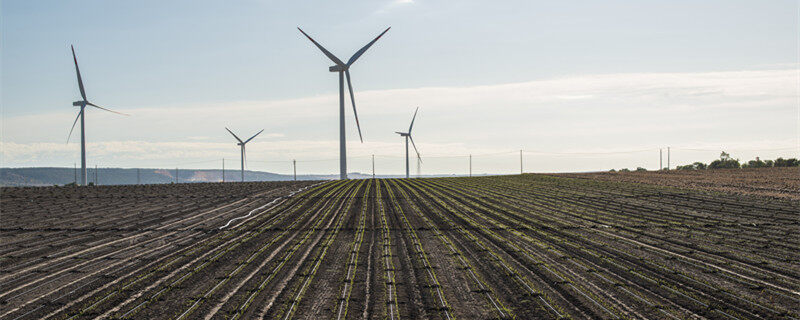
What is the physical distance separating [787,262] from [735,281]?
14.8 ft

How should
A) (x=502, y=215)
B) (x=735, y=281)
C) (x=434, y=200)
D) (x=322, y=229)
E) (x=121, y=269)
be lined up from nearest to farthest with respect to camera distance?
(x=735, y=281) < (x=121, y=269) < (x=322, y=229) < (x=502, y=215) < (x=434, y=200)

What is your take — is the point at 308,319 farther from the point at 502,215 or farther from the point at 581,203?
the point at 581,203

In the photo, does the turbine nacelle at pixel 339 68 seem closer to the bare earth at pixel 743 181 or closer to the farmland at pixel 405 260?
the farmland at pixel 405 260

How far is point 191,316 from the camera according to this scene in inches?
533

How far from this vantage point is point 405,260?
66.3 ft

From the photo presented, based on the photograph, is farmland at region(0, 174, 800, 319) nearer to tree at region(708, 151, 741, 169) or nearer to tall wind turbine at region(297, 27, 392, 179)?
tall wind turbine at region(297, 27, 392, 179)

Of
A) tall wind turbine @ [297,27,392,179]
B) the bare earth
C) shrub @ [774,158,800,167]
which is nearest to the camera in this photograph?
the bare earth

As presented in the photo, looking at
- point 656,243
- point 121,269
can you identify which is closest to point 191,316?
point 121,269

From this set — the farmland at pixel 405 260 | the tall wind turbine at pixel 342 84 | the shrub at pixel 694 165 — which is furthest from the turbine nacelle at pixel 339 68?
the shrub at pixel 694 165

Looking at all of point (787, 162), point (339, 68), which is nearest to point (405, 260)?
point (339, 68)

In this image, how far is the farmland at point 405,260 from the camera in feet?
47.3

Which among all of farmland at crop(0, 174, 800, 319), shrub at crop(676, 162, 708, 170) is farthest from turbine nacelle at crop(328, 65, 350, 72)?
shrub at crop(676, 162, 708, 170)

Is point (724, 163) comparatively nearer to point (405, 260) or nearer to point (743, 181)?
point (743, 181)

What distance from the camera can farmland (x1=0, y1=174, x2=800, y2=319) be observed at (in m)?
14.4
